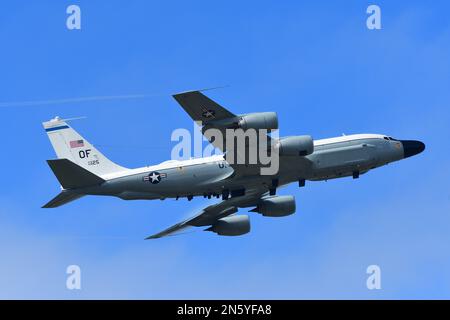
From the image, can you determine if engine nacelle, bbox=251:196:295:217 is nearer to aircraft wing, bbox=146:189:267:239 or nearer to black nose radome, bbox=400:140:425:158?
aircraft wing, bbox=146:189:267:239

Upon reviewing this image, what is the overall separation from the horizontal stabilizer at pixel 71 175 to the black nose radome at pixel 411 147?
2431 cm

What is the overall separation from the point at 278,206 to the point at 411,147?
461 inches

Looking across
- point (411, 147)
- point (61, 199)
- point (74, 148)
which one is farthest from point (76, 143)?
point (411, 147)

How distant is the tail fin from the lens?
7819cm

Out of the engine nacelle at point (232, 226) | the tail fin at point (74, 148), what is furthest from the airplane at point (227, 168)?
the engine nacelle at point (232, 226)

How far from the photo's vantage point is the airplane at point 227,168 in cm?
7069

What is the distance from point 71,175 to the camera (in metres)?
71.2

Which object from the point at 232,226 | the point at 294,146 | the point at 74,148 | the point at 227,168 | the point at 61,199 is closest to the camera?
the point at 294,146

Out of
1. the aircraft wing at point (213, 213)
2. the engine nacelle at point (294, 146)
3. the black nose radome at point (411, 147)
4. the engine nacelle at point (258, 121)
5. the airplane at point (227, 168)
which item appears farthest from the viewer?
the aircraft wing at point (213, 213)

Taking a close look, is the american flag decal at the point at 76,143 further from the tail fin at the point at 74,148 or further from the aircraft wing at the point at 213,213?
the aircraft wing at the point at 213,213

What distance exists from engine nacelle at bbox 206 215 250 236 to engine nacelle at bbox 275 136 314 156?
13491mm

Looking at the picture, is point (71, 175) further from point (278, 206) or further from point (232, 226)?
point (278, 206)
